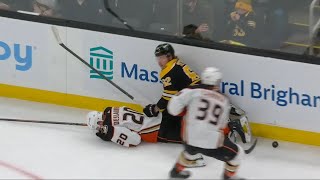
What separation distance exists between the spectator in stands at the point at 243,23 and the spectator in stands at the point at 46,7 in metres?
1.62

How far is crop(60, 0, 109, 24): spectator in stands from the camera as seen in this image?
22.9 feet

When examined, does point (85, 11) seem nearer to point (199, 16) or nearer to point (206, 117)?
point (199, 16)

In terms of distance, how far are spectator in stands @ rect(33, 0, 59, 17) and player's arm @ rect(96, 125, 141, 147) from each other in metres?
1.31

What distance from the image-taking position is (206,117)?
18.3 feet

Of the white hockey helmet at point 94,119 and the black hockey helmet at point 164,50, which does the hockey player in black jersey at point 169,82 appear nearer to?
the black hockey helmet at point 164,50

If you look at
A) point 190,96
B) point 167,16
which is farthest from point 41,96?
point 190,96

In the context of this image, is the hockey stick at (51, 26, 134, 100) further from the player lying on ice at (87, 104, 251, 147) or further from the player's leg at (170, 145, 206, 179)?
the player's leg at (170, 145, 206, 179)

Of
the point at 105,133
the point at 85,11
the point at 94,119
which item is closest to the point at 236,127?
the point at 105,133

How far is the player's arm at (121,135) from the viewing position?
6.41m

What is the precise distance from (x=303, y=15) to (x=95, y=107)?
2008 millimetres

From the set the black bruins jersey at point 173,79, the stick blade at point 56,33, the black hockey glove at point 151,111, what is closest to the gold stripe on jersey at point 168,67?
the black bruins jersey at point 173,79

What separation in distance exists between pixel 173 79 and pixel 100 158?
85cm

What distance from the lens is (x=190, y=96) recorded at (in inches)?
220

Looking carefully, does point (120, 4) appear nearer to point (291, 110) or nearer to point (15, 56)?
point (15, 56)
